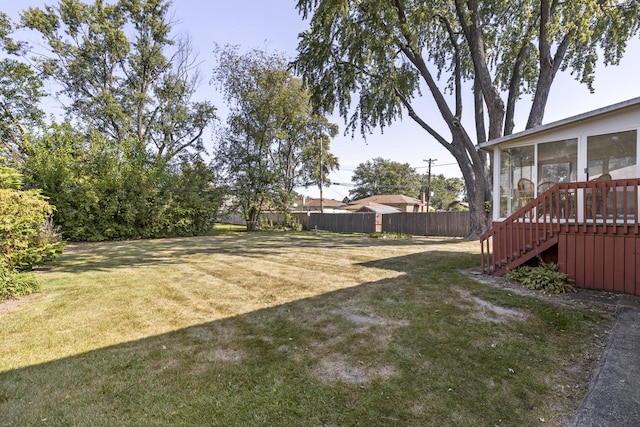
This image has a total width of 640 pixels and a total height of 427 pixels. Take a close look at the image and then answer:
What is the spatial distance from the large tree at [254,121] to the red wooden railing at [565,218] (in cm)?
1476

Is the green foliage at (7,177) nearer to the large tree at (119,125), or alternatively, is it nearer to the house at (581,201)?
the house at (581,201)

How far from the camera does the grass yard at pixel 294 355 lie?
2002 mm

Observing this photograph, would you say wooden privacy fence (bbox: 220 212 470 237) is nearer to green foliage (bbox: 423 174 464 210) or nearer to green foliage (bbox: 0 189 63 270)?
green foliage (bbox: 0 189 63 270)

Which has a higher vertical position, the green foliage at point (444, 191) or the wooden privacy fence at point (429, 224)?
the green foliage at point (444, 191)

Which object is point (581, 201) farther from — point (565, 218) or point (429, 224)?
point (429, 224)

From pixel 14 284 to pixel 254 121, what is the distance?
16.3 metres

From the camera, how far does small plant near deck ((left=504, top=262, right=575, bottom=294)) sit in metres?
4.42

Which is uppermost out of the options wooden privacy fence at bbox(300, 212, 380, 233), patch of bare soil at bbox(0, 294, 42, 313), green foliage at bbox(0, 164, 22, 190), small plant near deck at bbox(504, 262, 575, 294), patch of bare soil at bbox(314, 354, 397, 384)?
green foliage at bbox(0, 164, 22, 190)

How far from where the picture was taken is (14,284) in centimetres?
446

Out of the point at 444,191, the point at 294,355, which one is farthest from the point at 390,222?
the point at 444,191

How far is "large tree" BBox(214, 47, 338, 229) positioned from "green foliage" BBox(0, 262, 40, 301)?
45.0 ft

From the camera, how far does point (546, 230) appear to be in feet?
16.3

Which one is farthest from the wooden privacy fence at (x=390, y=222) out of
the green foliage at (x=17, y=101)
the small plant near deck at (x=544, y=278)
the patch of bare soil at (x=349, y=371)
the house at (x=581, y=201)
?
the patch of bare soil at (x=349, y=371)

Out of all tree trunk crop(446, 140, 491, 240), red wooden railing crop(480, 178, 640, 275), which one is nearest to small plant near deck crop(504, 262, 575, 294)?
red wooden railing crop(480, 178, 640, 275)
